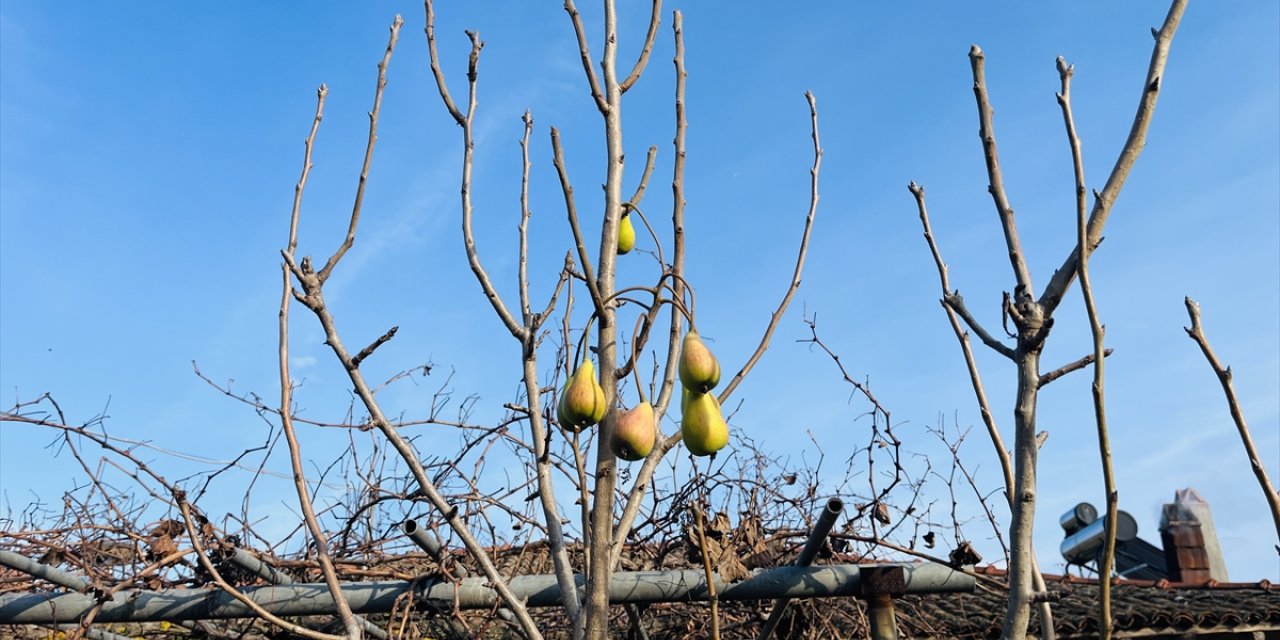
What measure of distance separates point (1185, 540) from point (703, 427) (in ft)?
35.9

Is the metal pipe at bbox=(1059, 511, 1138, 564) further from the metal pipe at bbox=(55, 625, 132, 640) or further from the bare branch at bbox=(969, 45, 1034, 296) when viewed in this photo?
the bare branch at bbox=(969, 45, 1034, 296)

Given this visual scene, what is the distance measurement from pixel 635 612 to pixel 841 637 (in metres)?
1.02

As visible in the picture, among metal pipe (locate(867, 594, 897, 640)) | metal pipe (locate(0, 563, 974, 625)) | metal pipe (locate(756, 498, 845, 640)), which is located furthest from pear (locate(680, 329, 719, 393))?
metal pipe (locate(867, 594, 897, 640))

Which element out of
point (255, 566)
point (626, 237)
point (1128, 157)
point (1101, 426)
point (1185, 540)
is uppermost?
point (1185, 540)

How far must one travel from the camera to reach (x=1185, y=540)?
11109mm

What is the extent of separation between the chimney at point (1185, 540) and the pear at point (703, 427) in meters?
10.7

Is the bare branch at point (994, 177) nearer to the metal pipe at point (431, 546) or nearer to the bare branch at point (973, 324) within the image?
the bare branch at point (973, 324)

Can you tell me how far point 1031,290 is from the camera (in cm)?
137

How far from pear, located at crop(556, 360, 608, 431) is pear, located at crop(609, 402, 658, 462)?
5cm

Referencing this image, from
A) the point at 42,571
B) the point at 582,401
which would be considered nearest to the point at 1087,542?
the point at 582,401

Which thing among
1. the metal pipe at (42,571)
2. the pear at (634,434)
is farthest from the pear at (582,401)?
the metal pipe at (42,571)

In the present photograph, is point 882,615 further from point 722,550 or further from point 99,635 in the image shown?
point 99,635

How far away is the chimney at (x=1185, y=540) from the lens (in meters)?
10.9

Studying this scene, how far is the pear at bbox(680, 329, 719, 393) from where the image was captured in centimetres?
195
